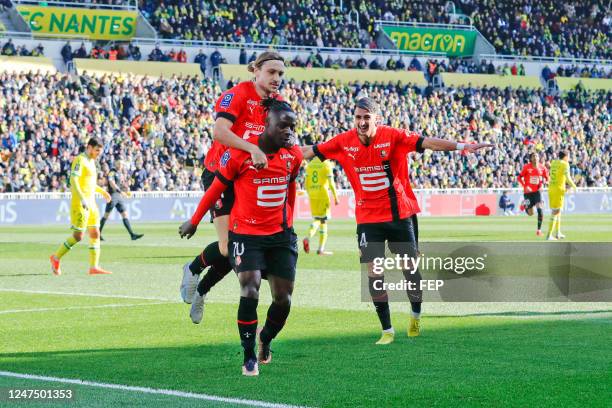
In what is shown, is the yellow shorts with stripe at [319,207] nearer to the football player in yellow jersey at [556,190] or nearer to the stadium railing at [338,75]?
the football player in yellow jersey at [556,190]

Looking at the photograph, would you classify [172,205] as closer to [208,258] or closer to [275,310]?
Answer: [208,258]

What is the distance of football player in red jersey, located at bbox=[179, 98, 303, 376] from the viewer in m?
8.71

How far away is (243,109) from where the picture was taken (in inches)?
374

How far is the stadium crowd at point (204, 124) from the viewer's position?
40656mm

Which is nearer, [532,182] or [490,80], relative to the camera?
[532,182]

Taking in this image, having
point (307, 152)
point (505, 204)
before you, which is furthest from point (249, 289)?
point (505, 204)

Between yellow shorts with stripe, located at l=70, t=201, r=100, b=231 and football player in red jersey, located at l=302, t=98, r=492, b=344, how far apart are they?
864 cm

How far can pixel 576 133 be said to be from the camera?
59562 mm

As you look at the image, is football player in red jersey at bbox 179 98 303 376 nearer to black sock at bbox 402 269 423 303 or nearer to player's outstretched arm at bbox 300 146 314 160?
player's outstretched arm at bbox 300 146 314 160

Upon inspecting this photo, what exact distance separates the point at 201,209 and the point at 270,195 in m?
0.54

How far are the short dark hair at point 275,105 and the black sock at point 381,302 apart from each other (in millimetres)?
2362

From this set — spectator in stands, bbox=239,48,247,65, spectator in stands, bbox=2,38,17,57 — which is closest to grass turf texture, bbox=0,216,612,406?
spectator in stands, bbox=2,38,17,57

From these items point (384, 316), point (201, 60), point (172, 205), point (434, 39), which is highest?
point (384, 316)

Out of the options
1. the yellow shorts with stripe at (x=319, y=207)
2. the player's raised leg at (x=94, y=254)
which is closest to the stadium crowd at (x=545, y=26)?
the yellow shorts with stripe at (x=319, y=207)
